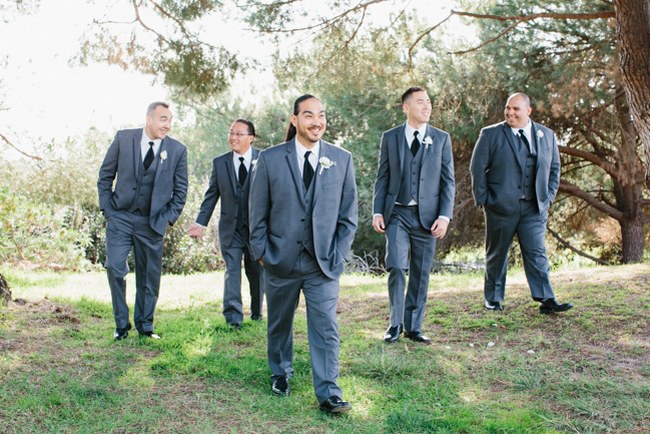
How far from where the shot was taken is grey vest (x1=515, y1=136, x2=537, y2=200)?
7.43m

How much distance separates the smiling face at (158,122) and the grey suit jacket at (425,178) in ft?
6.48

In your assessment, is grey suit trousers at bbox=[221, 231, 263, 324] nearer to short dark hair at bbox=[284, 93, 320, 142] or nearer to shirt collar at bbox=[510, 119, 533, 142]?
short dark hair at bbox=[284, 93, 320, 142]

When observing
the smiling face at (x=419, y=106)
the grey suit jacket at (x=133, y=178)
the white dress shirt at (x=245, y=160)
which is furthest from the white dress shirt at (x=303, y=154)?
the white dress shirt at (x=245, y=160)

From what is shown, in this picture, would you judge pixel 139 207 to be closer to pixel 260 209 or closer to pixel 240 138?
pixel 240 138

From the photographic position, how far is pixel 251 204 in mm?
4945

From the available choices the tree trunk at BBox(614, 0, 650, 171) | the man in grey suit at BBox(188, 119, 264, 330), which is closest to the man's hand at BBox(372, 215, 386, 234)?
the man in grey suit at BBox(188, 119, 264, 330)

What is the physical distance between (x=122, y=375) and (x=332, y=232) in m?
1.94

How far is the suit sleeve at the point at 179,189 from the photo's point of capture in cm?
684

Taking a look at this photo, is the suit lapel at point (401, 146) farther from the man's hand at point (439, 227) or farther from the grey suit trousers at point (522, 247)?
the grey suit trousers at point (522, 247)

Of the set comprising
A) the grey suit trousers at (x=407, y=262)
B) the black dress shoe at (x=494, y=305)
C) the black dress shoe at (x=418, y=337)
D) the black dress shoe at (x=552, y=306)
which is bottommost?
the black dress shoe at (x=418, y=337)

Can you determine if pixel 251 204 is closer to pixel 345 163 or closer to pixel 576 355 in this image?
pixel 345 163

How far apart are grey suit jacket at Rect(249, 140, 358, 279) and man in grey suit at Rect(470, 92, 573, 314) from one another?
3.01 meters

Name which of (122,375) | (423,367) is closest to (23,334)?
(122,375)

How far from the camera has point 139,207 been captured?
6.70 m
